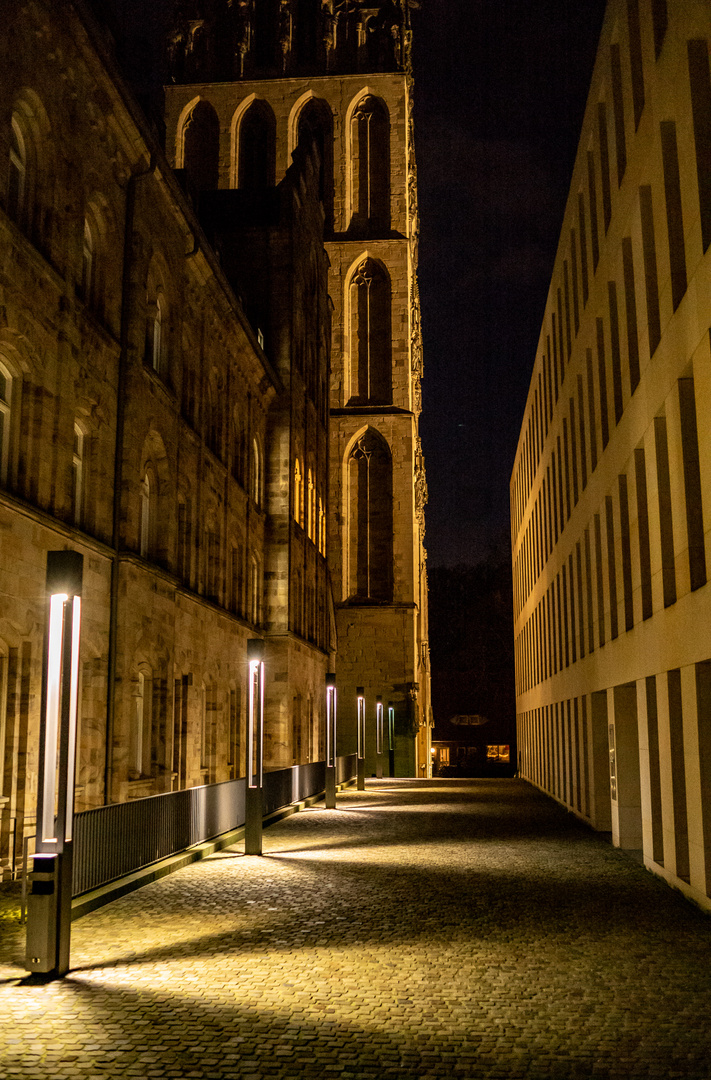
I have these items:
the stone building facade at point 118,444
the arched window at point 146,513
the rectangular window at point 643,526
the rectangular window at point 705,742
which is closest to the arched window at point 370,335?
the stone building facade at point 118,444

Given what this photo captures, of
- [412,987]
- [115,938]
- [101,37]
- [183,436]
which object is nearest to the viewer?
[412,987]

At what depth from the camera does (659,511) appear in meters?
14.8

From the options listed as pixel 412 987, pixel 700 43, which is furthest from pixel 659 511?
pixel 412 987

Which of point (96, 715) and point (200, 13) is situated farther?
point (200, 13)

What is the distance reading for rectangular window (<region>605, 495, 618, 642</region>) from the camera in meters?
20.0

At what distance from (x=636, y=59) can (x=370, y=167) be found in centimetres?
4697

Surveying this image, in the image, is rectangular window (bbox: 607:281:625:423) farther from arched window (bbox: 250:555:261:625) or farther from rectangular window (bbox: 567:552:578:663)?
arched window (bbox: 250:555:261:625)

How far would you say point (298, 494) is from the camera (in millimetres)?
41094

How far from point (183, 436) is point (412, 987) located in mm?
19178

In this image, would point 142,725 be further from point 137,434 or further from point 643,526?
point 643,526

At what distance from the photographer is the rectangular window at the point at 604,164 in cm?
2036

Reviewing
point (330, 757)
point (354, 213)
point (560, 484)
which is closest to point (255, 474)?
point (560, 484)

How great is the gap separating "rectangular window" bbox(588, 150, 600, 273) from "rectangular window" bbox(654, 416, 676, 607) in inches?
301

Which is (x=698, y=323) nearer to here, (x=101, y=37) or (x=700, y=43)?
(x=700, y=43)
